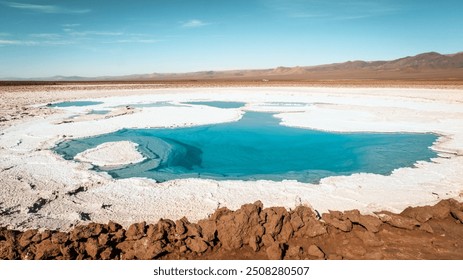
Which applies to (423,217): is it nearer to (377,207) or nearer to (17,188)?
(377,207)

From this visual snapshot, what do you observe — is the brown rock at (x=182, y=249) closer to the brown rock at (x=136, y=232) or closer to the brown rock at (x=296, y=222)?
the brown rock at (x=136, y=232)

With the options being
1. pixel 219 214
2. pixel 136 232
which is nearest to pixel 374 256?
pixel 219 214

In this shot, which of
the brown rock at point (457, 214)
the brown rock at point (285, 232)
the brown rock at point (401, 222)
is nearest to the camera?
the brown rock at point (285, 232)

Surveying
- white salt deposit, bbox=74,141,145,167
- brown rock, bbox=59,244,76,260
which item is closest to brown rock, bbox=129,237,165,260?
brown rock, bbox=59,244,76,260

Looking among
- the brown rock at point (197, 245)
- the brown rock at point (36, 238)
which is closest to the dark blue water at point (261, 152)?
the brown rock at point (36, 238)

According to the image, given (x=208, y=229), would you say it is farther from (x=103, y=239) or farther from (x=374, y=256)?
(x=374, y=256)

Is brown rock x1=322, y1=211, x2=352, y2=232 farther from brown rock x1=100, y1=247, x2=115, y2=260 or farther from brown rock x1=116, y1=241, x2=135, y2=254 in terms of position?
brown rock x1=100, y1=247, x2=115, y2=260
